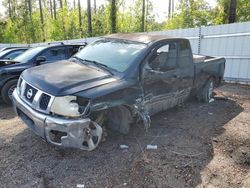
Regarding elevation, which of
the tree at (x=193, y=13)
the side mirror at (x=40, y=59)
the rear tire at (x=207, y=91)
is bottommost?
the rear tire at (x=207, y=91)

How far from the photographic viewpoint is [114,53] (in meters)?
4.62

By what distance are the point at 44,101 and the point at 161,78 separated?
7.05 feet

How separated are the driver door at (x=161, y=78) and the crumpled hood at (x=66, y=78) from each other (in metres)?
0.73

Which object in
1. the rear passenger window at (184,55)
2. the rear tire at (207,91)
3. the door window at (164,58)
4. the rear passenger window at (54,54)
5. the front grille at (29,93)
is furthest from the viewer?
the rear passenger window at (54,54)

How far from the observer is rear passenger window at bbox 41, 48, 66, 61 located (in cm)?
757

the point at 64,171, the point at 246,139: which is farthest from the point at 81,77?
the point at 246,139

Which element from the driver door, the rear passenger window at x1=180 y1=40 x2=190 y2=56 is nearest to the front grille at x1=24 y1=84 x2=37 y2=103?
the driver door

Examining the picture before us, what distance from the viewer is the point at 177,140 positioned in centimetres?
443

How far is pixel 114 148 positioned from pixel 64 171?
0.94 m

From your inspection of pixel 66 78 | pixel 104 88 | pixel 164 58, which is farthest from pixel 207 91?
pixel 66 78

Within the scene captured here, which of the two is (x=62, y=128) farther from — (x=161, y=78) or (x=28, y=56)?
(x=28, y=56)

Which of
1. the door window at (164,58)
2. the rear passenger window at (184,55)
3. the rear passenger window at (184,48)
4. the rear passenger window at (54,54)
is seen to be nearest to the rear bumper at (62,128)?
the door window at (164,58)

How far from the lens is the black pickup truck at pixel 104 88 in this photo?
3.40 metres

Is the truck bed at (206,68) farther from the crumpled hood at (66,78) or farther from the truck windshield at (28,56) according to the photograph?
the truck windshield at (28,56)
